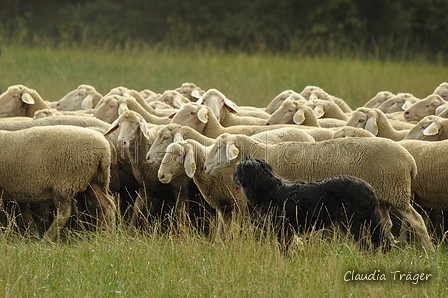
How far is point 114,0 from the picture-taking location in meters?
24.0

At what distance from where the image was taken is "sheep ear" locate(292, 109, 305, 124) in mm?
6984

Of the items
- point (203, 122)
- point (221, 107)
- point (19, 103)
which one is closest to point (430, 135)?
point (203, 122)

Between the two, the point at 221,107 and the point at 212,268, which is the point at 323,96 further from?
the point at 212,268

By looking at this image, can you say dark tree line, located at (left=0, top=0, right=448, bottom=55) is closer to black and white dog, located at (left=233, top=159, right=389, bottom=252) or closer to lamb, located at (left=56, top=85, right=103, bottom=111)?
lamb, located at (left=56, top=85, right=103, bottom=111)

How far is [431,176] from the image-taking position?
5.39 m

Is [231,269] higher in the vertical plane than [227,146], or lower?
lower

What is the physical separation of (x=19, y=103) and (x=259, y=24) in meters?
15.5

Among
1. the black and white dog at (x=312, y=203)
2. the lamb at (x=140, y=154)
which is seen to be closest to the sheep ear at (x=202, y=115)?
the lamb at (x=140, y=154)

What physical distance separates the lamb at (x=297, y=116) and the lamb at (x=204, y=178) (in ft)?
6.05

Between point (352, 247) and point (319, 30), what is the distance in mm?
18511

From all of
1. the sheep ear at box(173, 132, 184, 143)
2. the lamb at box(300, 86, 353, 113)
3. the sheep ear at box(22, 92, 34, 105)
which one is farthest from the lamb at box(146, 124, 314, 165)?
the lamb at box(300, 86, 353, 113)

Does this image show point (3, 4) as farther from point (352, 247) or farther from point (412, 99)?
point (352, 247)

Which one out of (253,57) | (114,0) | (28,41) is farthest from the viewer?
(114,0)

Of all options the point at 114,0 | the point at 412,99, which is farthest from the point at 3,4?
the point at 412,99
